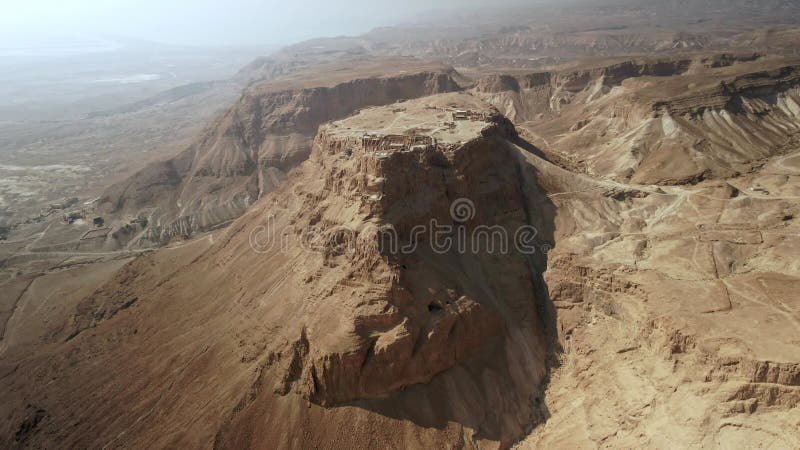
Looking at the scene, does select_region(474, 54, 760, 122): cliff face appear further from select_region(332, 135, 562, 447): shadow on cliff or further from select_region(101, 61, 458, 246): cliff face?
select_region(332, 135, 562, 447): shadow on cliff

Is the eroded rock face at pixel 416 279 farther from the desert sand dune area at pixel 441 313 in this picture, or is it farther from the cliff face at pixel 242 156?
the cliff face at pixel 242 156

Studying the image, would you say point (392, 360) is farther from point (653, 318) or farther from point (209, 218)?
point (209, 218)

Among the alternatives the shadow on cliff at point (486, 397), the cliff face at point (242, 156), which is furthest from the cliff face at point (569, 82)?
the shadow on cliff at point (486, 397)

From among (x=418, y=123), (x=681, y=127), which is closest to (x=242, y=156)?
(x=418, y=123)

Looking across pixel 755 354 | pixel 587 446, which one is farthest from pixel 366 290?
pixel 755 354

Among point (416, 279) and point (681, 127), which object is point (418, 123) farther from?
point (681, 127)
